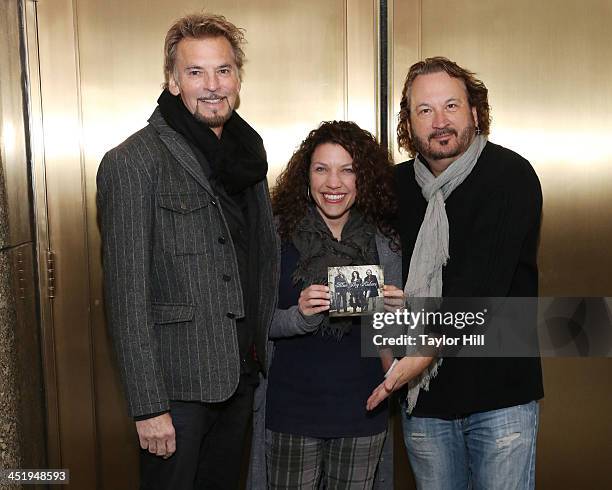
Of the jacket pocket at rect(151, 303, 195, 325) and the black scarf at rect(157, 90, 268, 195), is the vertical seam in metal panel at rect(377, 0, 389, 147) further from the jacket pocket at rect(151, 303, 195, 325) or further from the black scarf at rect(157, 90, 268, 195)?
the jacket pocket at rect(151, 303, 195, 325)

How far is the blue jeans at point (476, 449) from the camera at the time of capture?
224cm

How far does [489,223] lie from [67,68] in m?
1.84

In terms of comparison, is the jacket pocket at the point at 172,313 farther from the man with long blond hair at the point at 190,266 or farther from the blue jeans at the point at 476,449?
the blue jeans at the point at 476,449

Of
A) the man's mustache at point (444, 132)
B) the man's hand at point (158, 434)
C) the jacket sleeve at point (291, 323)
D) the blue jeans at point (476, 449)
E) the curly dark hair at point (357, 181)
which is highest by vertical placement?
the man's mustache at point (444, 132)

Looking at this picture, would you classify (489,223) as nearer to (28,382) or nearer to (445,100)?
(445,100)

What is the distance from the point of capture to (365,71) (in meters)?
3.09

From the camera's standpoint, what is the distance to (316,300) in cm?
229

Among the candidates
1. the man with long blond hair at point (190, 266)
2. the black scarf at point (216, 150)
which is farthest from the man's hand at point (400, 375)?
the black scarf at point (216, 150)

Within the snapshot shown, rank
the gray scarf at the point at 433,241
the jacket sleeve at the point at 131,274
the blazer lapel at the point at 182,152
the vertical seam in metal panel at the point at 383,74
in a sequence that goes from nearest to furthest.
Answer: the jacket sleeve at the point at 131,274
the blazer lapel at the point at 182,152
the gray scarf at the point at 433,241
the vertical seam in metal panel at the point at 383,74

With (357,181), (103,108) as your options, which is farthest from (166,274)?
(103,108)

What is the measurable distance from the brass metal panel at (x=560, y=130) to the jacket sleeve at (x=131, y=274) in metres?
1.46

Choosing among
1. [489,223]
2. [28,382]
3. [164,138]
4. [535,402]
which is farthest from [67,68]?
[535,402]

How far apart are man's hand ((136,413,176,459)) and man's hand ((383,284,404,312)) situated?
80 centimetres

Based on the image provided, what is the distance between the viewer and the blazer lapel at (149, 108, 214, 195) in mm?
2160
